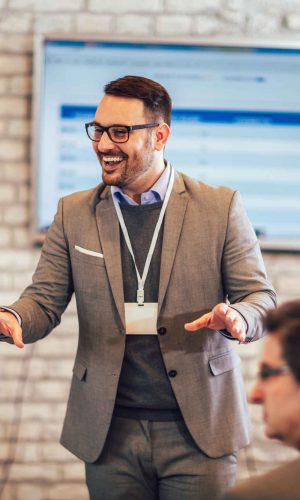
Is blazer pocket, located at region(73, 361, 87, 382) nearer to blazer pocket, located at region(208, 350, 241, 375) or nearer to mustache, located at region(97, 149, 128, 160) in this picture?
blazer pocket, located at region(208, 350, 241, 375)

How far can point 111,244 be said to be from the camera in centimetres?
234

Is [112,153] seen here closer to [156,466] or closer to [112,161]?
[112,161]

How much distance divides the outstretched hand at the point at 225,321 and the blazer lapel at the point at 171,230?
234 mm

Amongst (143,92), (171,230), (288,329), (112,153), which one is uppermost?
(143,92)

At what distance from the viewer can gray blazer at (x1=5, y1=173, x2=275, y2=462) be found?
2262 millimetres

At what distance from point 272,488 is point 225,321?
0.81 meters

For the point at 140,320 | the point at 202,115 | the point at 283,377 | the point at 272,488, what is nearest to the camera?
the point at 272,488

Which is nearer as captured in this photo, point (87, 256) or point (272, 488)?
point (272, 488)

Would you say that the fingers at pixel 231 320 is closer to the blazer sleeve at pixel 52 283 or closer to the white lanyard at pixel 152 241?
the white lanyard at pixel 152 241

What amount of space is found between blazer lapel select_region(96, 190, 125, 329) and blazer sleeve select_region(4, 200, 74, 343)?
138 millimetres

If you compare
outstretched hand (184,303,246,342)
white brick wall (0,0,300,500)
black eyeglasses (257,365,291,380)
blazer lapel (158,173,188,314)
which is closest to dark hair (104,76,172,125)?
blazer lapel (158,173,188,314)

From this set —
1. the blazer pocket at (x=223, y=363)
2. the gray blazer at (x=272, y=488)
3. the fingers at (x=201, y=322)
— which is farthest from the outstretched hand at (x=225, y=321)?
the gray blazer at (x=272, y=488)

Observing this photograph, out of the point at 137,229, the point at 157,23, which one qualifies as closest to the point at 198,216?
the point at 137,229

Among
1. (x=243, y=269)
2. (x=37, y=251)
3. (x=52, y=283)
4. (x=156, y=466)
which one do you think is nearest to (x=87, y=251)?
(x=52, y=283)
